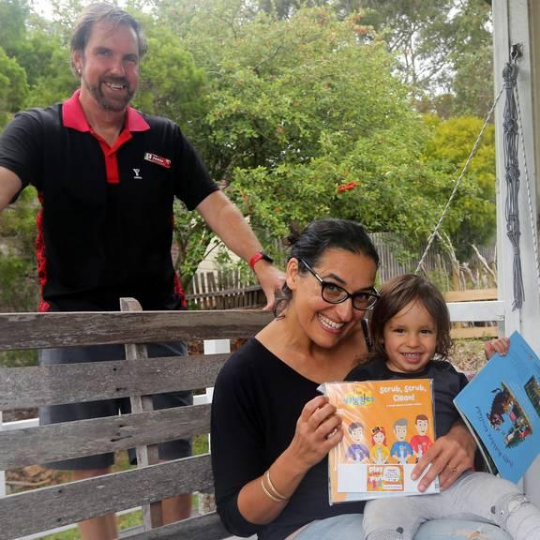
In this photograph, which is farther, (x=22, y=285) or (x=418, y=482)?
(x=22, y=285)

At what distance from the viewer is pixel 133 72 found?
8.73ft

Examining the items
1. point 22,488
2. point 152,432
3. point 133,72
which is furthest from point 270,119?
point 152,432

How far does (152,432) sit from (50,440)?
1.12ft

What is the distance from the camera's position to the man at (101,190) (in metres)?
2.46

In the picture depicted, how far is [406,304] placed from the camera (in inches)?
85.0

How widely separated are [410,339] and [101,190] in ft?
3.56

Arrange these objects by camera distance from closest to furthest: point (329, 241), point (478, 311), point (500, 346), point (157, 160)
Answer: point (329, 241), point (500, 346), point (157, 160), point (478, 311)

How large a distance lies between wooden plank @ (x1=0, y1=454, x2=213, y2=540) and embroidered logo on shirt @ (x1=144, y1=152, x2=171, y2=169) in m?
0.98

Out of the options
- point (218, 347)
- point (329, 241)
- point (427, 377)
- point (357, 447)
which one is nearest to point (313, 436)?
point (357, 447)

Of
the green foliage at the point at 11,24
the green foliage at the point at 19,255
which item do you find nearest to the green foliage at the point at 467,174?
the green foliage at the point at 11,24

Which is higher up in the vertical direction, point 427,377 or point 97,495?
point 427,377

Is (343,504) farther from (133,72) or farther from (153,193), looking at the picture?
(133,72)

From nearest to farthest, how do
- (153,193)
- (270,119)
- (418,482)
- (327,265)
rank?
(418,482) < (327,265) < (153,193) < (270,119)

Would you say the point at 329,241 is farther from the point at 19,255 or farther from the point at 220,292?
the point at 220,292
